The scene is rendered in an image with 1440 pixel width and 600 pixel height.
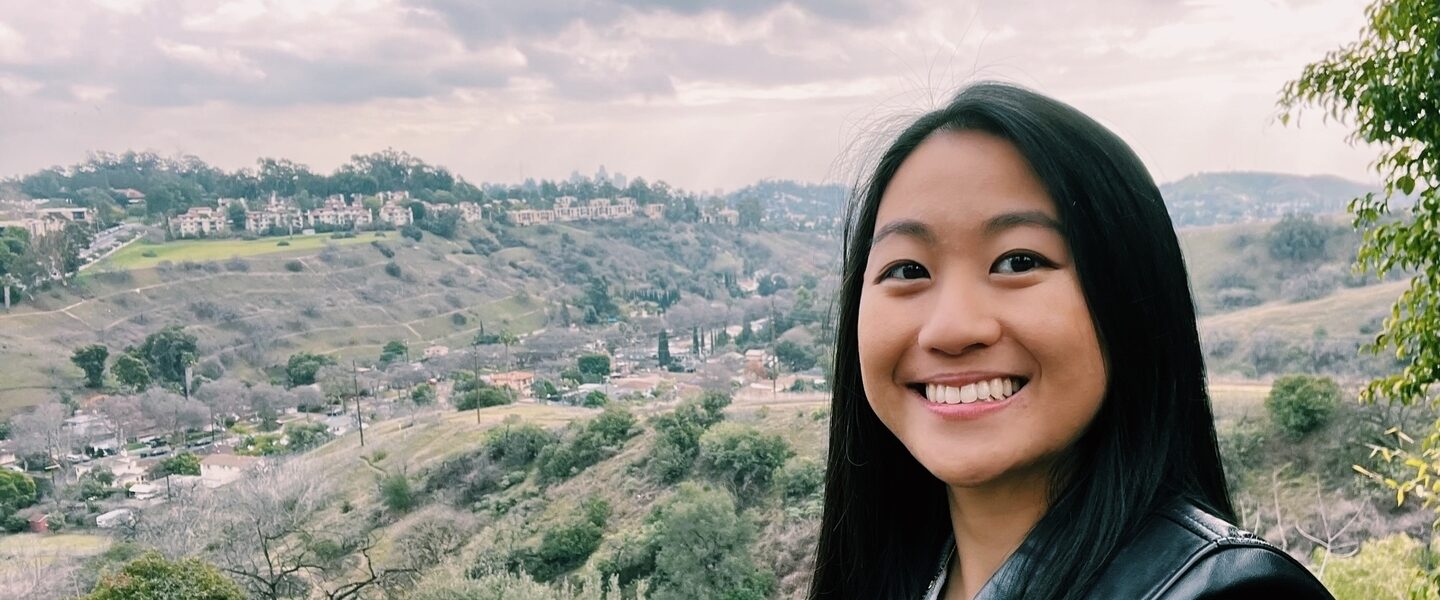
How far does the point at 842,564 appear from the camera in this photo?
0.77 m

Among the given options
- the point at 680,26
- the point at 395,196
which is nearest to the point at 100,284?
the point at 395,196

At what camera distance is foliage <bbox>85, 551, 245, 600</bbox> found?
4.95 metres

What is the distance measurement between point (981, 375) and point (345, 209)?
14623 millimetres

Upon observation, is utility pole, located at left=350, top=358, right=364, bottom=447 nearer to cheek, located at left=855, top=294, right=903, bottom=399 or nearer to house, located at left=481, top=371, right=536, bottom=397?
house, located at left=481, top=371, right=536, bottom=397

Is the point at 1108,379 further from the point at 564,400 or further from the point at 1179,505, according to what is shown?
the point at 564,400

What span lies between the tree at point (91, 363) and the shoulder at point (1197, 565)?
32.1 ft

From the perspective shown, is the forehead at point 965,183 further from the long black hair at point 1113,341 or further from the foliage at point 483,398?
the foliage at point 483,398

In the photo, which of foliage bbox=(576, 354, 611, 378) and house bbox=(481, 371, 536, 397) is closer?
house bbox=(481, 371, 536, 397)

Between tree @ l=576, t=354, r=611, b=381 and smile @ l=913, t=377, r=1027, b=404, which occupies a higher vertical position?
smile @ l=913, t=377, r=1027, b=404

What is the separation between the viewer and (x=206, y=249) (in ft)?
38.5

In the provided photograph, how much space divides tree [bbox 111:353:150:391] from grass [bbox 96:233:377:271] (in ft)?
5.72

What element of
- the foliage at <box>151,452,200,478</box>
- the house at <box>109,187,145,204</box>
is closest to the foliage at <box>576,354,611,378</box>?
the foliage at <box>151,452,200,478</box>

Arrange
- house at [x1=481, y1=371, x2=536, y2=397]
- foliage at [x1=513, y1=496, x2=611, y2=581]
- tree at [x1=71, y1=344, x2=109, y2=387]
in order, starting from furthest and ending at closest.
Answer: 1. house at [x1=481, y1=371, x2=536, y2=397]
2. tree at [x1=71, y1=344, x2=109, y2=387]
3. foliage at [x1=513, y1=496, x2=611, y2=581]

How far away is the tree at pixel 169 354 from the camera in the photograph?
29.3 feet
